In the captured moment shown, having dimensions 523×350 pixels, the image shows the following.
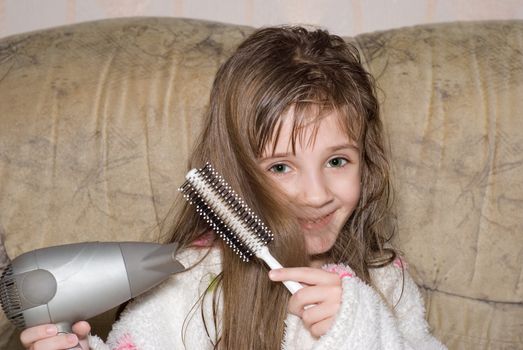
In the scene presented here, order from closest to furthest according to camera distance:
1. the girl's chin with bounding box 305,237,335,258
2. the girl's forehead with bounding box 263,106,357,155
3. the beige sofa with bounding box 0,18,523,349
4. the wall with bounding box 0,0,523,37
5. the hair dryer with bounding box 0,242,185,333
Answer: the hair dryer with bounding box 0,242,185,333 < the girl's forehead with bounding box 263,106,357,155 < the girl's chin with bounding box 305,237,335,258 < the beige sofa with bounding box 0,18,523,349 < the wall with bounding box 0,0,523,37

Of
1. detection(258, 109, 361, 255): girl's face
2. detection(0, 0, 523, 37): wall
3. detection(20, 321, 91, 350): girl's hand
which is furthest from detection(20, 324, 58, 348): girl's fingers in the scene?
detection(0, 0, 523, 37): wall

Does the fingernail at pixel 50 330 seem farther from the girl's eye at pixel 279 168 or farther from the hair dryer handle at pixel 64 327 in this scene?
the girl's eye at pixel 279 168

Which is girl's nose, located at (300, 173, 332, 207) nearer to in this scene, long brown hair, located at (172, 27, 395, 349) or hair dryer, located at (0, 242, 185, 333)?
long brown hair, located at (172, 27, 395, 349)

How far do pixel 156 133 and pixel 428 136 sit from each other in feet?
1.62

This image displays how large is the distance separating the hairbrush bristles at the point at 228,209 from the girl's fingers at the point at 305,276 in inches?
1.9

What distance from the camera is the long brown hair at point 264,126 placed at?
3.70 ft

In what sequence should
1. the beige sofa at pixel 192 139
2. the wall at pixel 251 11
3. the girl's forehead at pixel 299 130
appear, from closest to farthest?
the girl's forehead at pixel 299 130 < the beige sofa at pixel 192 139 < the wall at pixel 251 11

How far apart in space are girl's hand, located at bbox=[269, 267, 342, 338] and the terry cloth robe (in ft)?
0.04

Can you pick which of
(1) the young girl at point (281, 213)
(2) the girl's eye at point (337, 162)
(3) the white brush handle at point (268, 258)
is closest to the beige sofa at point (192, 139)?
(1) the young girl at point (281, 213)

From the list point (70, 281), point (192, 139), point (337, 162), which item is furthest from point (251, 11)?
point (70, 281)

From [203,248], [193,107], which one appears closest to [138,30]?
[193,107]

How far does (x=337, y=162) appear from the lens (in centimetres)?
118

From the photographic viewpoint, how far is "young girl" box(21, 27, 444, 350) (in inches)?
42.9

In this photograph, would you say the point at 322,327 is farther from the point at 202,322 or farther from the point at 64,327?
the point at 64,327
